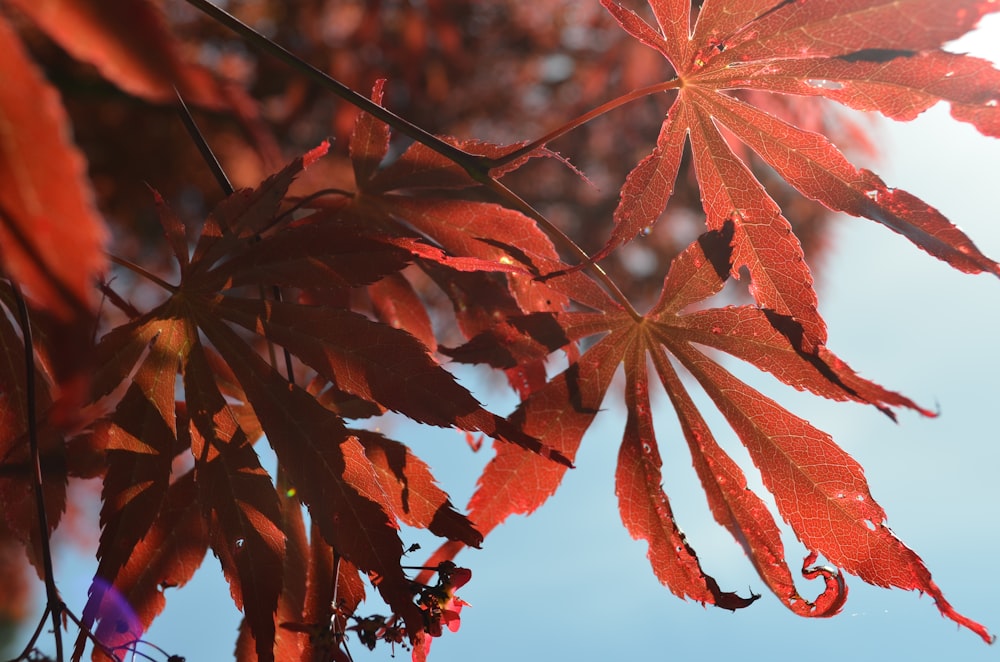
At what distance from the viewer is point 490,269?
0.52 meters

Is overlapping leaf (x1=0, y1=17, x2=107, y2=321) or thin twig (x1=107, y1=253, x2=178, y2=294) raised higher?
thin twig (x1=107, y1=253, x2=178, y2=294)

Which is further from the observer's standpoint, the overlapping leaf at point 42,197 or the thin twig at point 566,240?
the thin twig at point 566,240

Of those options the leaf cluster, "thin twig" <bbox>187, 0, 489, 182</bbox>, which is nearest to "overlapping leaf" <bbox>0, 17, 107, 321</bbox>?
the leaf cluster

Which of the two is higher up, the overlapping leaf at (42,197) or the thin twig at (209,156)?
the thin twig at (209,156)

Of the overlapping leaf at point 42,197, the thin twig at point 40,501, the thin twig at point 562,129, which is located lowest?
the overlapping leaf at point 42,197

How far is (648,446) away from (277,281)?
32 centimetres

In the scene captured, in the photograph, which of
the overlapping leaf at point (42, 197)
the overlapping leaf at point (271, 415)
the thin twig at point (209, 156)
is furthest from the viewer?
the thin twig at point (209, 156)

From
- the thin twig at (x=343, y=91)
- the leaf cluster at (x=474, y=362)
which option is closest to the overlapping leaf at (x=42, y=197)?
the leaf cluster at (x=474, y=362)

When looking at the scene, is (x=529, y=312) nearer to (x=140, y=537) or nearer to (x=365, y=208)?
(x=365, y=208)

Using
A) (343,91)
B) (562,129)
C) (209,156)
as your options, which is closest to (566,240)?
(562,129)

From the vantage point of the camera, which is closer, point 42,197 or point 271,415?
point 42,197

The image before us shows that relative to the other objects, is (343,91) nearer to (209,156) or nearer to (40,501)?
(209,156)

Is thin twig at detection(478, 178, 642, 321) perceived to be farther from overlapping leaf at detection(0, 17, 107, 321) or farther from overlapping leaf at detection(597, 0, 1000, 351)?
overlapping leaf at detection(0, 17, 107, 321)

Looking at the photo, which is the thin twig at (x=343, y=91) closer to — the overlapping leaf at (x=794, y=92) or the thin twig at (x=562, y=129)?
the thin twig at (x=562, y=129)
